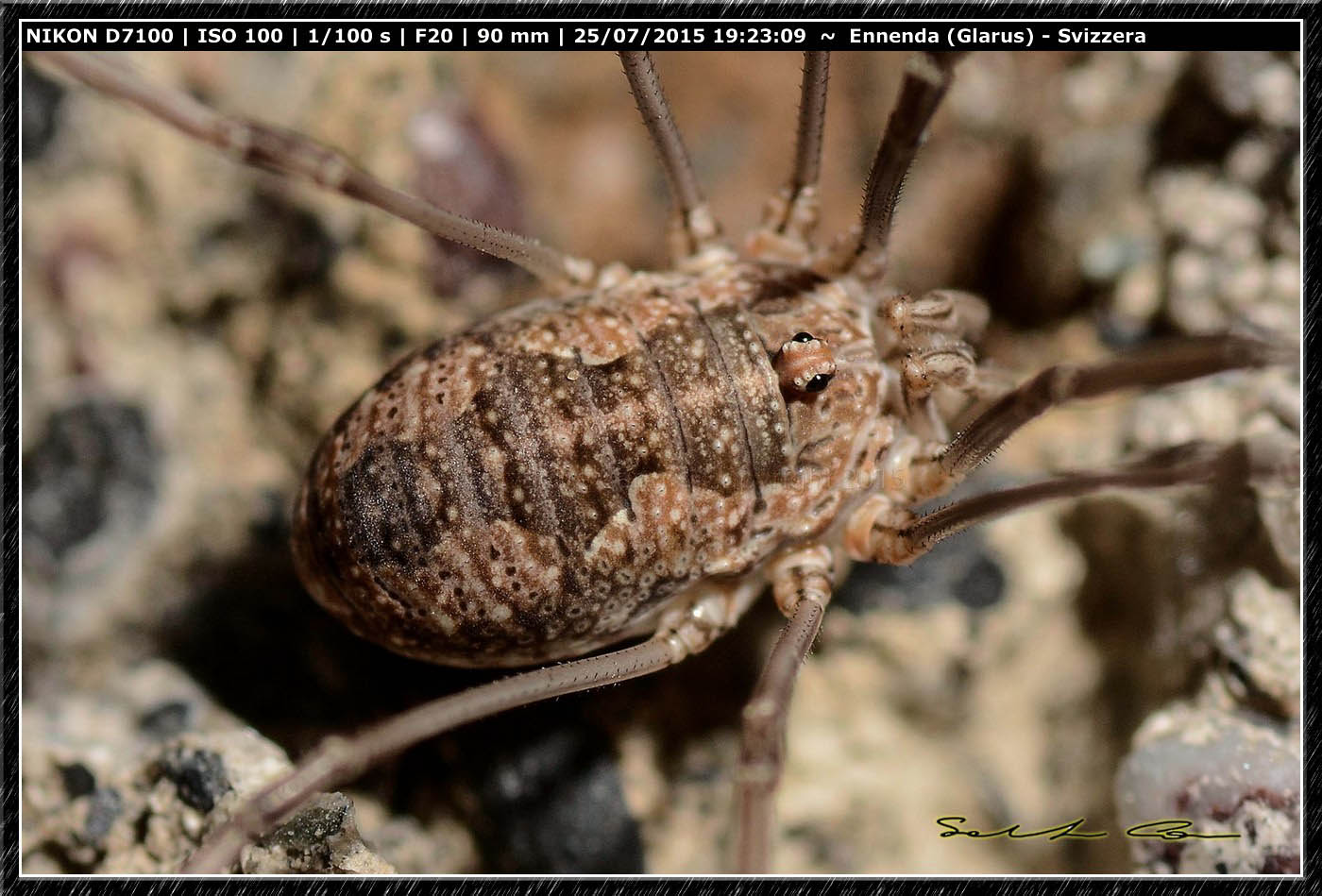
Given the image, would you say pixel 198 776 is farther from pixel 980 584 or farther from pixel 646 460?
pixel 980 584

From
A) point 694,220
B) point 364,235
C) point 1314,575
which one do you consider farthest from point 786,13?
point 1314,575

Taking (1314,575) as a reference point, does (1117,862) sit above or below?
below

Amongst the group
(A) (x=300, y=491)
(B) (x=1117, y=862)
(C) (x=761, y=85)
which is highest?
(C) (x=761, y=85)

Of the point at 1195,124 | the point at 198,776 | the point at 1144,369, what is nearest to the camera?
the point at 1144,369

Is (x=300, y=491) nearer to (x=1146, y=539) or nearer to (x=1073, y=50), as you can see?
(x=1146, y=539)

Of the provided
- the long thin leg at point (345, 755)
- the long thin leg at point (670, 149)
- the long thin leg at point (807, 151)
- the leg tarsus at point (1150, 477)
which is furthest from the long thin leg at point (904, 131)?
the long thin leg at point (345, 755)

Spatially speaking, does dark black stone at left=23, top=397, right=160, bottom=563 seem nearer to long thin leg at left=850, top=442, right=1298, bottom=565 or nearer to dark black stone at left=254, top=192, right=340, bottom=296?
dark black stone at left=254, top=192, right=340, bottom=296
